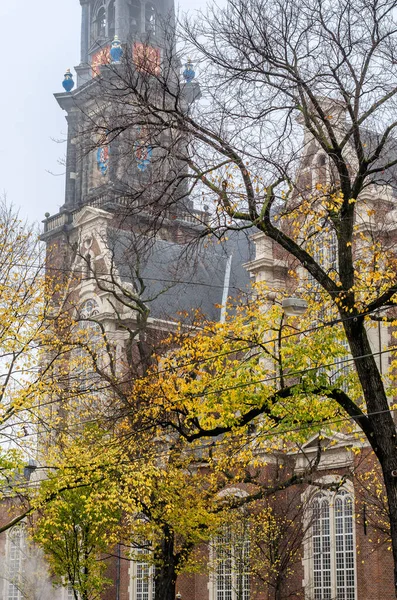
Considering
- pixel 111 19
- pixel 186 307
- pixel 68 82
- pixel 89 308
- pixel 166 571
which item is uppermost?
pixel 111 19

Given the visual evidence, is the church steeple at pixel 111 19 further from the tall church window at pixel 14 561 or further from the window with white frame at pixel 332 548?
the window with white frame at pixel 332 548

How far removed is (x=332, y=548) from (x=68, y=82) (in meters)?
51.2

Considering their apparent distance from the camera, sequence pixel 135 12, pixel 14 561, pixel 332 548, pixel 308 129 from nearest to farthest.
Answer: pixel 308 129 → pixel 332 548 → pixel 14 561 → pixel 135 12

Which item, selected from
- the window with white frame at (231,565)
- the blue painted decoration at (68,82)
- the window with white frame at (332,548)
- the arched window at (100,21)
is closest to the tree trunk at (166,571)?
the window with white frame at (231,565)

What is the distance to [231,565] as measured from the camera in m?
36.3

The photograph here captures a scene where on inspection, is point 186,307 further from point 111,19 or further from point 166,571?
point 111,19

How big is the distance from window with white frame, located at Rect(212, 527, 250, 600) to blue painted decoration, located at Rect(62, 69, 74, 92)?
47356 mm

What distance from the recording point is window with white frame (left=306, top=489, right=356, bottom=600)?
33531 mm

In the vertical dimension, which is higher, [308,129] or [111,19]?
[111,19]

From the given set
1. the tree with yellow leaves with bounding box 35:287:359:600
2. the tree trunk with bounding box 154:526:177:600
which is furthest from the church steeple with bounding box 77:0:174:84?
the tree trunk with bounding box 154:526:177:600

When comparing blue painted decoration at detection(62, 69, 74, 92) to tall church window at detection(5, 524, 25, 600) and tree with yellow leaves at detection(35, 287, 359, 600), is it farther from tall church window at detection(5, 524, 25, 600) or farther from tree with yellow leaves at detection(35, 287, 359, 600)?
tree with yellow leaves at detection(35, 287, 359, 600)

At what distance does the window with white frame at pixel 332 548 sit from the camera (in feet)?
110

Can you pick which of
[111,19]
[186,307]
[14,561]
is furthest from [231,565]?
[111,19]

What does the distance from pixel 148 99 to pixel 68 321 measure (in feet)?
39.8
